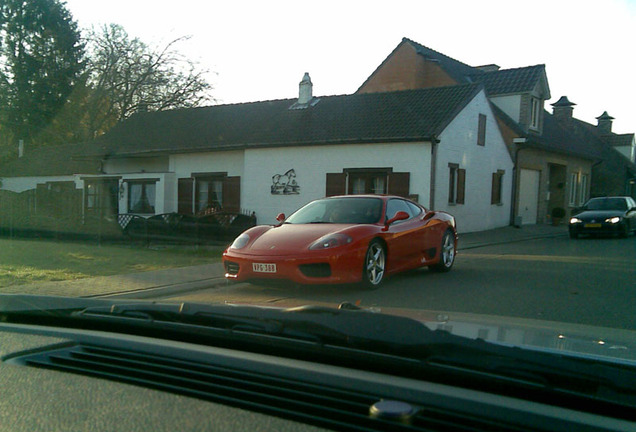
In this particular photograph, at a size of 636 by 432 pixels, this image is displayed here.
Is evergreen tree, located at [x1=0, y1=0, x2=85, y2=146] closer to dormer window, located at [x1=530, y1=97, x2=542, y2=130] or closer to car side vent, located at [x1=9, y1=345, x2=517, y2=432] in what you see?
dormer window, located at [x1=530, y1=97, x2=542, y2=130]

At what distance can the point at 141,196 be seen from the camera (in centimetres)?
2619

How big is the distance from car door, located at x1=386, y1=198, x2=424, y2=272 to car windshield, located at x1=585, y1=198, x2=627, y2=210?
14.9 metres

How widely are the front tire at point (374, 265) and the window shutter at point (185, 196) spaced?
1784 centimetres

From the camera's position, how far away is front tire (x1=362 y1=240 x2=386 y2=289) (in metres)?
7.93

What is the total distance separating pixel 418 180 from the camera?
62.8ft

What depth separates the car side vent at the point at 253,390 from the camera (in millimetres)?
1771

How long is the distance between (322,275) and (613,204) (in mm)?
17843

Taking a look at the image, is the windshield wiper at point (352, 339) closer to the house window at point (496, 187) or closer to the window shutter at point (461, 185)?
the window shutter at point (461, 185)

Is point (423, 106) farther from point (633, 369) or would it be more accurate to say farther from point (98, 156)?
point (633, 369)

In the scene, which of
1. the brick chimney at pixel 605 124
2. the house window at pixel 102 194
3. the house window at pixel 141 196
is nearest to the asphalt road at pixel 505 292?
the house window at pixel 141 196

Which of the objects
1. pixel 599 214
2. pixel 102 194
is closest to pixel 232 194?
pixel 102 194

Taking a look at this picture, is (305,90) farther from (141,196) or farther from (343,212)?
(343,212)

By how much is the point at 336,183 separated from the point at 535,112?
12480 mm

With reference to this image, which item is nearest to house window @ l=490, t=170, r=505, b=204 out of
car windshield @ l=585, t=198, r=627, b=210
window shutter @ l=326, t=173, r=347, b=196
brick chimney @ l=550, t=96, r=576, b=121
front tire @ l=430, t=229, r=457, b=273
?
car windshield @ l=585, t=198, r=627, b=210
